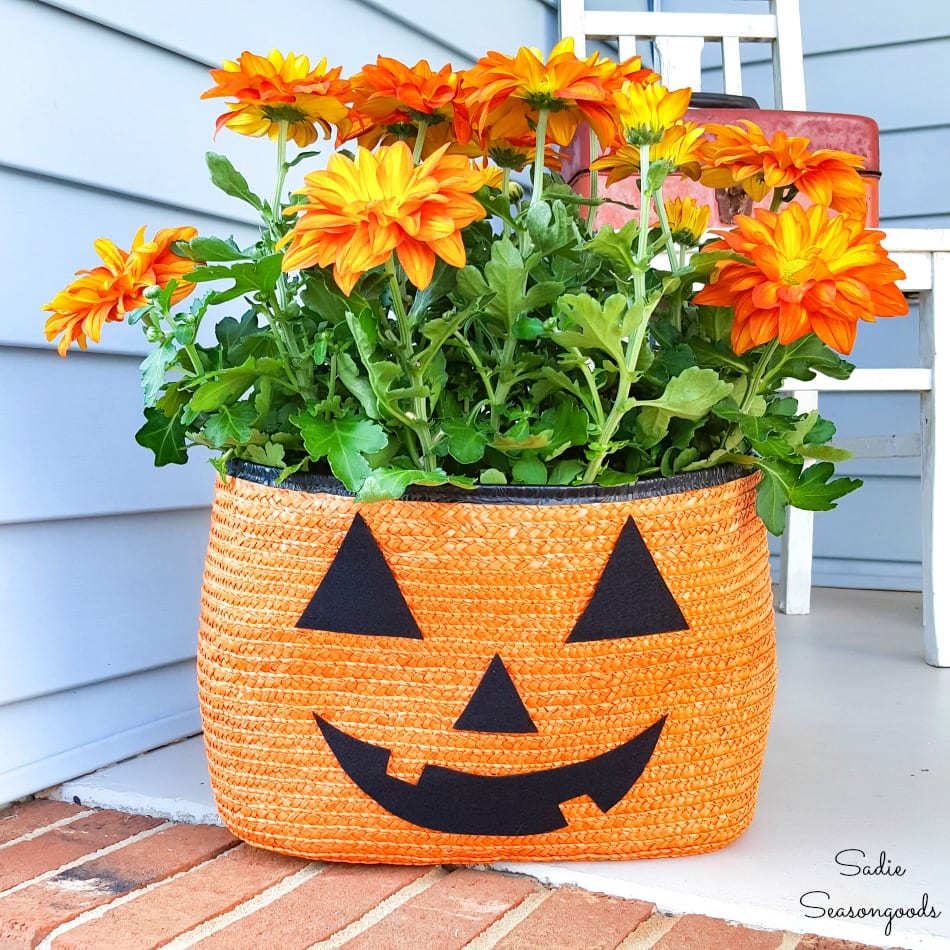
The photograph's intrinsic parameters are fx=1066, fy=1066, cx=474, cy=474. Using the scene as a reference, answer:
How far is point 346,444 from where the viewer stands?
2.21 ft

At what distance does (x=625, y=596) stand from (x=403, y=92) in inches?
14.9

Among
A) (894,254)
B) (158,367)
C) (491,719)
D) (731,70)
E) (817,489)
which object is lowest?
(491,719)

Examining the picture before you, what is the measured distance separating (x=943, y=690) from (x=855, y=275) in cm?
76

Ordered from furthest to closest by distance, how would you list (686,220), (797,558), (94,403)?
(797,558)
(94,403)
(686,220)

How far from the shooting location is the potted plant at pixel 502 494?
27.2 inches

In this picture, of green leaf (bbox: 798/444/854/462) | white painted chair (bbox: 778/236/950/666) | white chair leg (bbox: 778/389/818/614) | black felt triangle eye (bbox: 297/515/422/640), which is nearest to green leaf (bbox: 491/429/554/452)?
black felt triangle eye (bbox: 297/515/422/640)

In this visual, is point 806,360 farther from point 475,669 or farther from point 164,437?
point 164,437

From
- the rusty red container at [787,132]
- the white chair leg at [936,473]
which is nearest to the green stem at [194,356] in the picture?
the rusty red container at [787,132]

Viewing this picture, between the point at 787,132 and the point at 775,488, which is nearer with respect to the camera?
the point at 775,488

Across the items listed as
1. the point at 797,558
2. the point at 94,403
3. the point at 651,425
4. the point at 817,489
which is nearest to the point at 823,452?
the point at 817,489

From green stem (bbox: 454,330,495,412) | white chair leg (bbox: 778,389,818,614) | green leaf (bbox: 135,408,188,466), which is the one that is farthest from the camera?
white chair leg (bbox: 778,389,818,614)

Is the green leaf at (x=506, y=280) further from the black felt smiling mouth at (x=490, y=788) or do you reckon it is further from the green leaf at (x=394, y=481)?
the black felt smiling mouth at (x=490, y=788)

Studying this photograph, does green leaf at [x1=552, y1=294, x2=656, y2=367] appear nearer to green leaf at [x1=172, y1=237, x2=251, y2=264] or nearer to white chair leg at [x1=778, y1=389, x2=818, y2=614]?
green leaf at [x1=172, y1=237, x2=251, y2=264]

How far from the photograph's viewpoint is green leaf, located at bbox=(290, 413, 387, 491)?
0.67 meters
